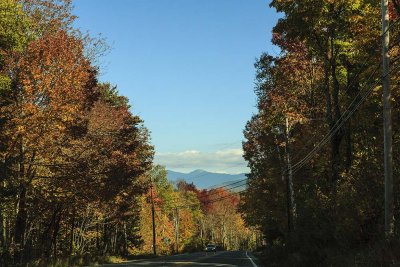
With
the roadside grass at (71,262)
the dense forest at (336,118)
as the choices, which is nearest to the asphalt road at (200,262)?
the roadside grass at (71,262)

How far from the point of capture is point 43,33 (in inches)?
944

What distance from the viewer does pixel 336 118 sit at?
2302 cm

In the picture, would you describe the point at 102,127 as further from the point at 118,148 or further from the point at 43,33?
the point at 43,33

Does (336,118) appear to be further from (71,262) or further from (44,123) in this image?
(71,262)

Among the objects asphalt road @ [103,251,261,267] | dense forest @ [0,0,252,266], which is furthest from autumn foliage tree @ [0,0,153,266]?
asphalt road @ [103,251,261,267]

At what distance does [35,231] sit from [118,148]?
430 inches

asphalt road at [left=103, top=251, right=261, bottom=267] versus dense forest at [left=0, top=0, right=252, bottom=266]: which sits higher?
dense forest at [left=0, top=0, right=252, bottom=266]

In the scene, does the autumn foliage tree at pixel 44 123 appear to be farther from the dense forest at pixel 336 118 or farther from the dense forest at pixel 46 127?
the dense forest at pixel 336 118

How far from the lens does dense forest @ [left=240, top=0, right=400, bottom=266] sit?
15578 millimetres

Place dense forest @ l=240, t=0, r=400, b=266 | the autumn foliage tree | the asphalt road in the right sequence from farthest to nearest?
the asphalt road
the autumn foliage tree
dense forest @ l=240, t=0, r=400, b=266

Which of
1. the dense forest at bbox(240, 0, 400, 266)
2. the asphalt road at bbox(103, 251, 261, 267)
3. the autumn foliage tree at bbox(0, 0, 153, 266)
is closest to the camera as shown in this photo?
the dense forest at bbox(240, 0, 400, 266)

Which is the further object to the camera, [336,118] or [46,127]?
[336,118]

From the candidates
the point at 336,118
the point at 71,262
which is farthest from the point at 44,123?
the point at 336,118

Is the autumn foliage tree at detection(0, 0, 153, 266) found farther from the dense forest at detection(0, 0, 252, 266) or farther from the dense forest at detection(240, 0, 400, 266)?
the dense forest at detection(240, 0, 400, 266)
